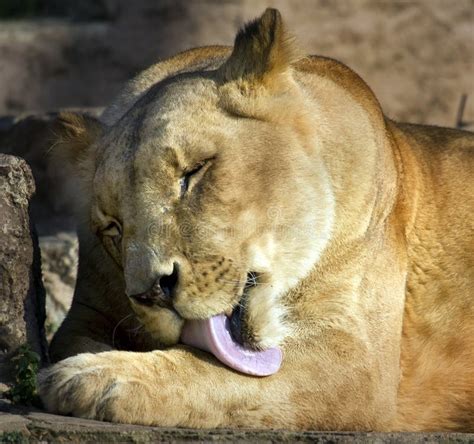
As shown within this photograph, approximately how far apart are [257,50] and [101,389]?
1278mm

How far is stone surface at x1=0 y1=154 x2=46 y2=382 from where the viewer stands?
4.04 metres

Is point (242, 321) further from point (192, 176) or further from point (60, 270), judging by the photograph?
point (60, 270)

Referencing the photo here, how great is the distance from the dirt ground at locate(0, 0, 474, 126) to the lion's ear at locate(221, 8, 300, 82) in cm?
424

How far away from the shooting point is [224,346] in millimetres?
3809

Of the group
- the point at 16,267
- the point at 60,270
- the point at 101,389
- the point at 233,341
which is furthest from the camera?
the point at 60,270

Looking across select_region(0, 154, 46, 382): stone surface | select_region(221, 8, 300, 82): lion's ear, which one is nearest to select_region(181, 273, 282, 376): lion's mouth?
select_region(0, 154, 46, 382): stone surface

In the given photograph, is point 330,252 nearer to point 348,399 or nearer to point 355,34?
point 348,399

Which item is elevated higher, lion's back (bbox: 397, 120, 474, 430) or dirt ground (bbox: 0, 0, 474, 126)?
dirt ground (bbox: 0, 0, 474, 126)

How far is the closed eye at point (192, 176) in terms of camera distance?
387cm

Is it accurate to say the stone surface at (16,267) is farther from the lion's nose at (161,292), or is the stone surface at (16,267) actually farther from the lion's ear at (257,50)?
the lion's ear at (257,50)

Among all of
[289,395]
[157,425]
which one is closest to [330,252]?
[289,395]

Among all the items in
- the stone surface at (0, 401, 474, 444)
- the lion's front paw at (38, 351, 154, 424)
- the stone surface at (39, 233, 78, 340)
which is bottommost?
the stone surface at (0, 401, 474, 444)

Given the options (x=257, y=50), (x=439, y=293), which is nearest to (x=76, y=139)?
(x=257, y=50)

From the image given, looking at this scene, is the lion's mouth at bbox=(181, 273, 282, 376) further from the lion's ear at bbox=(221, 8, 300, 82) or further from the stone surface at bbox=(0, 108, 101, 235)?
the stone surface at bbox=(0, 108, 101, 235)
